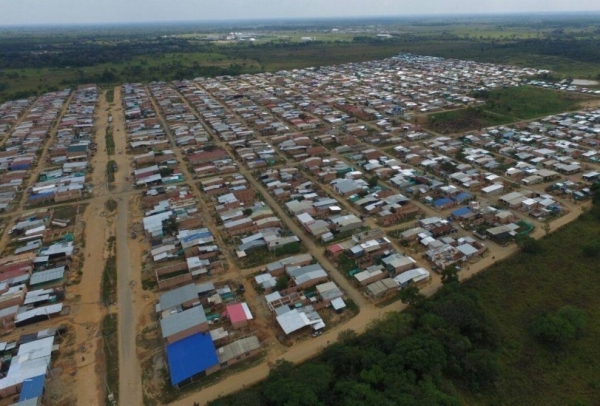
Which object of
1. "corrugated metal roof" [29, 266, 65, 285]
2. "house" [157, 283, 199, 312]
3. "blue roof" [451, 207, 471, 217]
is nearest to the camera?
"house" [157, 283, 199, 312]

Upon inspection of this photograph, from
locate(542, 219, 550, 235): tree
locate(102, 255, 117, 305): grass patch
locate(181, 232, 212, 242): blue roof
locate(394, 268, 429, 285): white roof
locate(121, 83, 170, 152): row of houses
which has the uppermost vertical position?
locate(121, 83, 170, 152): row of houses

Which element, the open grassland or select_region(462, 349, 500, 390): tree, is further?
select_region(462, 349, 500, 390): tree

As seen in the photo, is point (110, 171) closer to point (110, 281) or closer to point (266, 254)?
point (110, 281)

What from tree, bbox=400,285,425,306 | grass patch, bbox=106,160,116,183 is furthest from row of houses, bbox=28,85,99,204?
tree, bbox=400,285,425,306

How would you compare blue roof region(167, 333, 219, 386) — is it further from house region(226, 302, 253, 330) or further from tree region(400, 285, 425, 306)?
tree region(400, 285, 425, 306)

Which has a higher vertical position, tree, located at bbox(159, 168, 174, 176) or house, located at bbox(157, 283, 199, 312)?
tree, located at bbox(159, 168, 174, 176)

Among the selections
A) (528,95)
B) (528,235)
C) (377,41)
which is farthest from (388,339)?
(377,41)

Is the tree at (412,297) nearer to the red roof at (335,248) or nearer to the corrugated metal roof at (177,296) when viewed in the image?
the red roof at (335,248)
